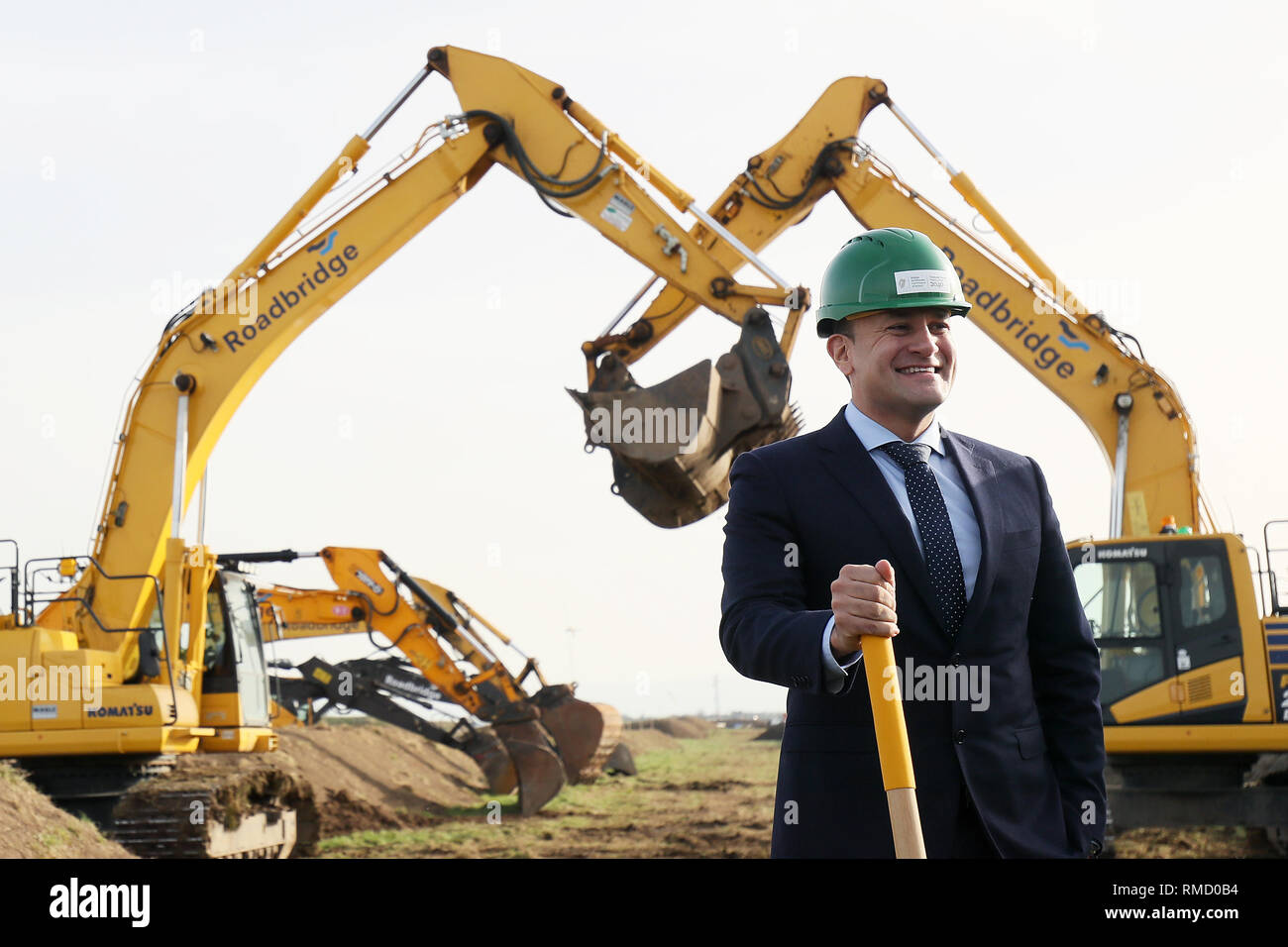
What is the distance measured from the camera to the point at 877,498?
2.59 m

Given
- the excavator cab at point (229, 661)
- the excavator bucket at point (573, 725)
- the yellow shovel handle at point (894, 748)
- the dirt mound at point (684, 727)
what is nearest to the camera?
the yellow shovel handle at point (894, 748)

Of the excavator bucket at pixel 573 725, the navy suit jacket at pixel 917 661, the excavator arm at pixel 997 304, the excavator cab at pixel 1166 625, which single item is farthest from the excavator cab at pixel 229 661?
the navy suit jacket at pixel 917 661

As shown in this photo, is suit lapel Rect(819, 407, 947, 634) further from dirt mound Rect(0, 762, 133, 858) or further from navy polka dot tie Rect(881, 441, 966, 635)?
dirt mound Rect(0, 762, 133, 858)

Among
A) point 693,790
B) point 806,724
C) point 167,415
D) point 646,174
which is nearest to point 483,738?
point 693,790

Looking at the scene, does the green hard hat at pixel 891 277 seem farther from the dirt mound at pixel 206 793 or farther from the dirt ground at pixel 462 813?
the dirt mound at pixel 206 793

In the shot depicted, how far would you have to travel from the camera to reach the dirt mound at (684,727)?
176ft

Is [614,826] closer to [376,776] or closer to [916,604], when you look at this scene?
[376,776]

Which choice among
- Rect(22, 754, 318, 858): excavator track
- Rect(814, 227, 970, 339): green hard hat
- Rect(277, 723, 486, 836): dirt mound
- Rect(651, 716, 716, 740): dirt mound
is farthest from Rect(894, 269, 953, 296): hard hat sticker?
Rect(651, 716, 716, 740): dirt mound

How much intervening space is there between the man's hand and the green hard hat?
57 cm

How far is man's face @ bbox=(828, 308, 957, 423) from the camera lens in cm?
255

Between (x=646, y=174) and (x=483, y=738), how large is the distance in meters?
9.75

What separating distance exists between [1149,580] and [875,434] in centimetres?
894

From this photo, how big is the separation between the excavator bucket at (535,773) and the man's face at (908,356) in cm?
1640
